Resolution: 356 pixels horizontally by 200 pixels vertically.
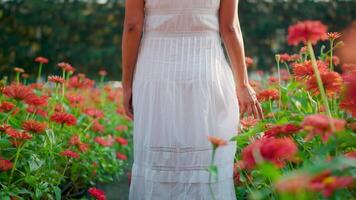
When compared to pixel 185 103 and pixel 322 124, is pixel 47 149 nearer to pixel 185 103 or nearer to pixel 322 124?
pixel 185 103

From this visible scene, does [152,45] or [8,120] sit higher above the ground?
[152,45]

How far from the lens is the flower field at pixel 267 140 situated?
104 cm

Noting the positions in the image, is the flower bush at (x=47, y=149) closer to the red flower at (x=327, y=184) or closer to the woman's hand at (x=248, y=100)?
the woman's hand at (x=248, y=100)

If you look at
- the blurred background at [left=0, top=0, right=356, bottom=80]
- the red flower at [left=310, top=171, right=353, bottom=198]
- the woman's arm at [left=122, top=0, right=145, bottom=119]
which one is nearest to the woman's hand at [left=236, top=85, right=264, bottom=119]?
the woman's arm at [left=122, top=0, right=145, bottom=119]

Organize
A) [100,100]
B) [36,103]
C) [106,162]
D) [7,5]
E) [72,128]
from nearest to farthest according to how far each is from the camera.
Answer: [36,103] → [72,128] → [106,162] → [100,100] → [7,5]

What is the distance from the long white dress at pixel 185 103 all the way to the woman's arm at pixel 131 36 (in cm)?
4

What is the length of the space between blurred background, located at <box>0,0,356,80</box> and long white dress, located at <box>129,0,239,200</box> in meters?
5.47

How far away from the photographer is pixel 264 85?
11.3 feet

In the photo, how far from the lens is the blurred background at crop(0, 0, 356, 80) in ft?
24.0

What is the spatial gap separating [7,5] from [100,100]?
360 centimetres

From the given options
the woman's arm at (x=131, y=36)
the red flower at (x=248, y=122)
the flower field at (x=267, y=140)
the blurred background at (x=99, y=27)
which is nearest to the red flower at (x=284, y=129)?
the flower field at (x=267, y=140)

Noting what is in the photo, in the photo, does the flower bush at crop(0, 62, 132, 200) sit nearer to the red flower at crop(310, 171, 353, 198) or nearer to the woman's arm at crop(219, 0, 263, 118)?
the woman's arm at crop(219, 0, 263, 118)

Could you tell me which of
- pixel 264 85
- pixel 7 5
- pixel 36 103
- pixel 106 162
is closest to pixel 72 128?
pixel 106 162

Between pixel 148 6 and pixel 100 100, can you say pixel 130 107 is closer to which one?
pixel 148 6
